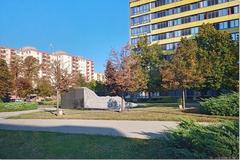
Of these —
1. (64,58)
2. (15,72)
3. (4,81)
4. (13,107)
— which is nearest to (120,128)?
(13,107)

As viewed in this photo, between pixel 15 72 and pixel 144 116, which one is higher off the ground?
pixel 15 72

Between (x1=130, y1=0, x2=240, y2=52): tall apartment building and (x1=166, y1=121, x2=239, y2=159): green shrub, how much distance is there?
5986 centimetres

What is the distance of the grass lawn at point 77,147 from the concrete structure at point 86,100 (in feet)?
78.0

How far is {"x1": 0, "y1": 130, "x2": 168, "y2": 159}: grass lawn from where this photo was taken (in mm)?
9562

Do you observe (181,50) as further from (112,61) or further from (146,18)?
(146,18)

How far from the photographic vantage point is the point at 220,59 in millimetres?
46000

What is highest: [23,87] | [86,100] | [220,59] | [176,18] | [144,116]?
[176,18]

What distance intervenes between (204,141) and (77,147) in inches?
178

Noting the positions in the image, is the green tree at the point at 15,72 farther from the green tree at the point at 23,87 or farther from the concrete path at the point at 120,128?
the concrete path at the point at 120,128

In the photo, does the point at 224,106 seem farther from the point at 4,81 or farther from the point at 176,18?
the point at 176,18

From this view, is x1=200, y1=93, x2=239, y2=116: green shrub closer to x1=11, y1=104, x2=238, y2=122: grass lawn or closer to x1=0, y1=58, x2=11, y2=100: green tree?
x1=11, y1=104, x2=238, y2=122: grass lawn

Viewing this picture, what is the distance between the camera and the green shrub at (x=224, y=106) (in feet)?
65.8

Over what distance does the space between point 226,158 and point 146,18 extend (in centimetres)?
7878

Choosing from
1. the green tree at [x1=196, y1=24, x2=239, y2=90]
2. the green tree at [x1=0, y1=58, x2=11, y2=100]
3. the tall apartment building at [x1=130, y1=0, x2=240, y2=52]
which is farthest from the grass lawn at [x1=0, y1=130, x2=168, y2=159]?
the tall apartment building at [x1=130, y1=0, x2=240, y2=52]
